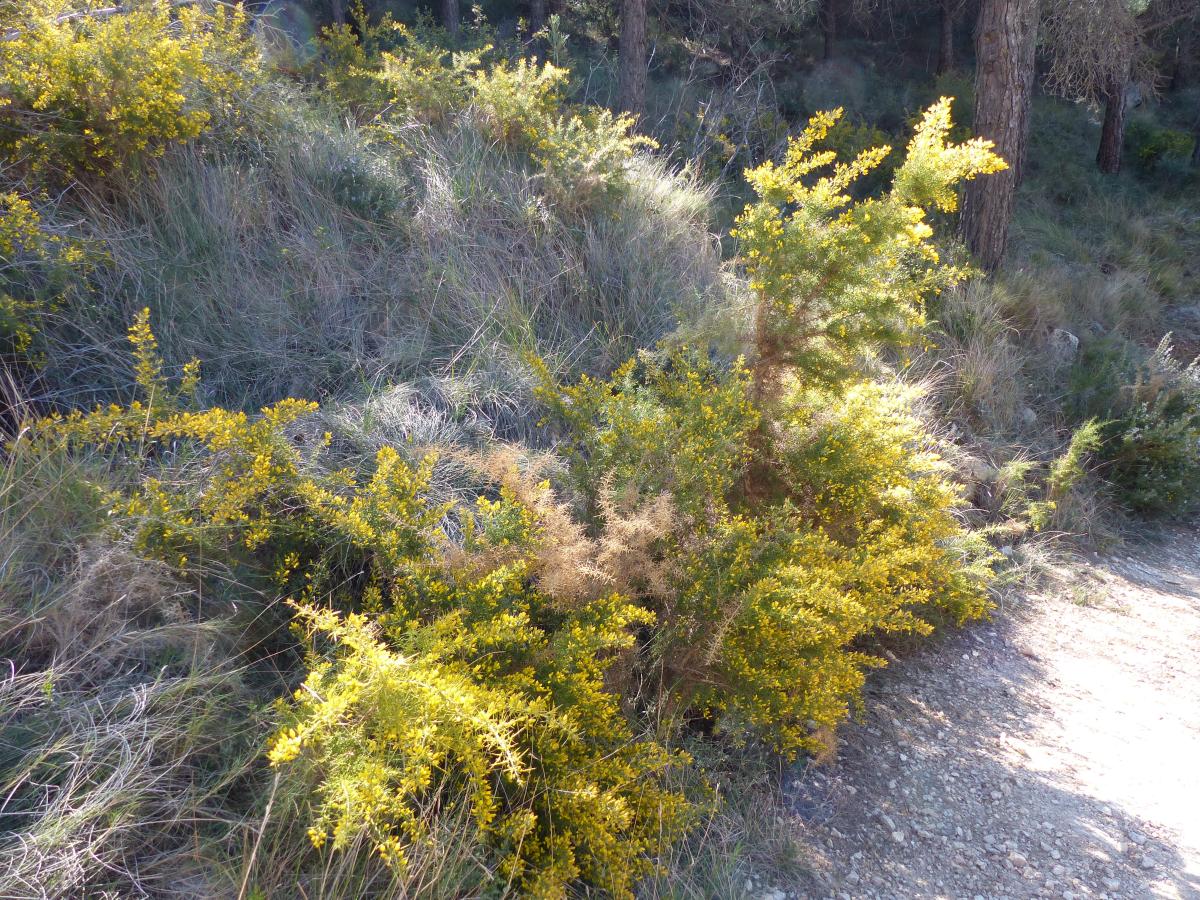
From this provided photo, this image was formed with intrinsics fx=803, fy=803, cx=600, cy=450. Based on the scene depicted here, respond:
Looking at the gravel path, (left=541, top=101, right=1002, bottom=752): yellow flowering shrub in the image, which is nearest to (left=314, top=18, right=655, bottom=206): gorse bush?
(left=541, top=101, right=1002, bottom=752): yellow flowering shrub

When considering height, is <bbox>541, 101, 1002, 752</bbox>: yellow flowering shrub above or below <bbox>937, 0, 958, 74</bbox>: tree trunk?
below

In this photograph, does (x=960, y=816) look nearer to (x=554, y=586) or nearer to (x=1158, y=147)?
(x=554, y=586)

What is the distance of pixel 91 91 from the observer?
4.17 metres

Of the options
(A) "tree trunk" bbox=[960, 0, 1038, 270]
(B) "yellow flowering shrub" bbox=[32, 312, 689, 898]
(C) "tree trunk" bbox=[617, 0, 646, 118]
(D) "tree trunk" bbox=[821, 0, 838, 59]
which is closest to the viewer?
(B) "yellow flowering shrub" bbox=[32, 312, 689, 898]

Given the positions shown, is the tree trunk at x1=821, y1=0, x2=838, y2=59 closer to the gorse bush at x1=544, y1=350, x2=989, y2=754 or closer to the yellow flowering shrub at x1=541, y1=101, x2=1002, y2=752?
the yellow flowering shrub at x1=541, y1=101, x2=1002, y2=752

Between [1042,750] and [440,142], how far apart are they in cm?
537

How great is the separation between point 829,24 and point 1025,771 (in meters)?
11.8

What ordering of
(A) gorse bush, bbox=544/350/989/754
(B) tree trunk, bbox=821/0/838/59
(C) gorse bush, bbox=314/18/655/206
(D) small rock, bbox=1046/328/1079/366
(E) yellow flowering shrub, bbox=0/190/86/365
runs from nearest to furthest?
(A) gorse bush, bbox=544/350/989/754 → (E) yellow flowering shrub, bbox=0/190/86/365 → (C) gorse bush, bbox=314/18/655/206 → (D) small rock, bbox=1046/328/1079/366 → (B) tree trunk, bbox=821/0/838/59

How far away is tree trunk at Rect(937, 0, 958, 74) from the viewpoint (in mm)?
11547

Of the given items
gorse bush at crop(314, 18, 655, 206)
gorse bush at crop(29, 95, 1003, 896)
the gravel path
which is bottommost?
the gravel path

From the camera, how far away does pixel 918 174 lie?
382 centimetres

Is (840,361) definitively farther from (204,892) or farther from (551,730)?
(204,892)

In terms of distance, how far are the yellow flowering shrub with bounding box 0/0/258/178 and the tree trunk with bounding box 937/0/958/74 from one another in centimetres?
1070

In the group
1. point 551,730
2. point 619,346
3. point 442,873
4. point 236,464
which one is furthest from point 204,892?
point 619,346
